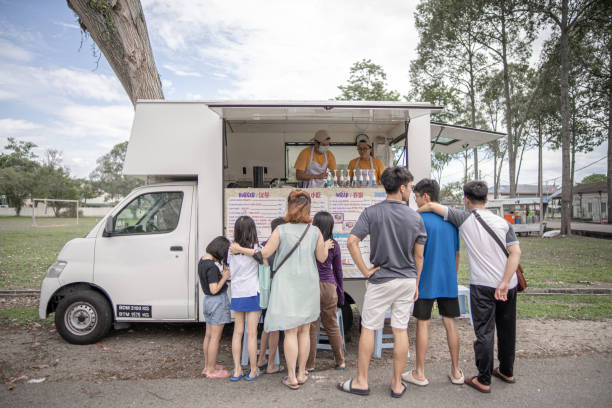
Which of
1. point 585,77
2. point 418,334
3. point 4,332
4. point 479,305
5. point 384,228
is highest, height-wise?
point 585,77

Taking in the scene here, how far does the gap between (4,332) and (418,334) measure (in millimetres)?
5391

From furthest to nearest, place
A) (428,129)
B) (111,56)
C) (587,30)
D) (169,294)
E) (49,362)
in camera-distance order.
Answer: (587,30)
(111,56)
(428,129)
(169,294)
(49,362)

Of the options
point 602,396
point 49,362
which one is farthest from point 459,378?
point 49,362

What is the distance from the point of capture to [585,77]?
79.3 feet

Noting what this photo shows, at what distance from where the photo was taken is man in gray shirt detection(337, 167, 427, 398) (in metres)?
3.29

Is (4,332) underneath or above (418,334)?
underneath

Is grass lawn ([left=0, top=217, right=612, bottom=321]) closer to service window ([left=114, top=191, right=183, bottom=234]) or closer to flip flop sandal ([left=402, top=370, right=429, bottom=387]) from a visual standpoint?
service window ([left=114, top=191, right=183, bottom=234])

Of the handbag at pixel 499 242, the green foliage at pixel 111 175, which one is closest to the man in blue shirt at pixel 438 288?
the handbag at pixel 499 242

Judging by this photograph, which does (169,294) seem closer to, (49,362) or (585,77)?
(49,362)

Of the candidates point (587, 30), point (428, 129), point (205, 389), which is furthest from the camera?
point (587, 30)

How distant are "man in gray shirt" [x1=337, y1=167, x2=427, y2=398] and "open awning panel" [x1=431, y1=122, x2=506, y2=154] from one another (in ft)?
9.40

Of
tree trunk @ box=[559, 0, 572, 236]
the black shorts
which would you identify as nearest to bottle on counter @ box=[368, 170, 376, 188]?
the black shorts

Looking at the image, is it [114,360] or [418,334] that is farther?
[114,360]

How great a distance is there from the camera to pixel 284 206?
15.3 feet
